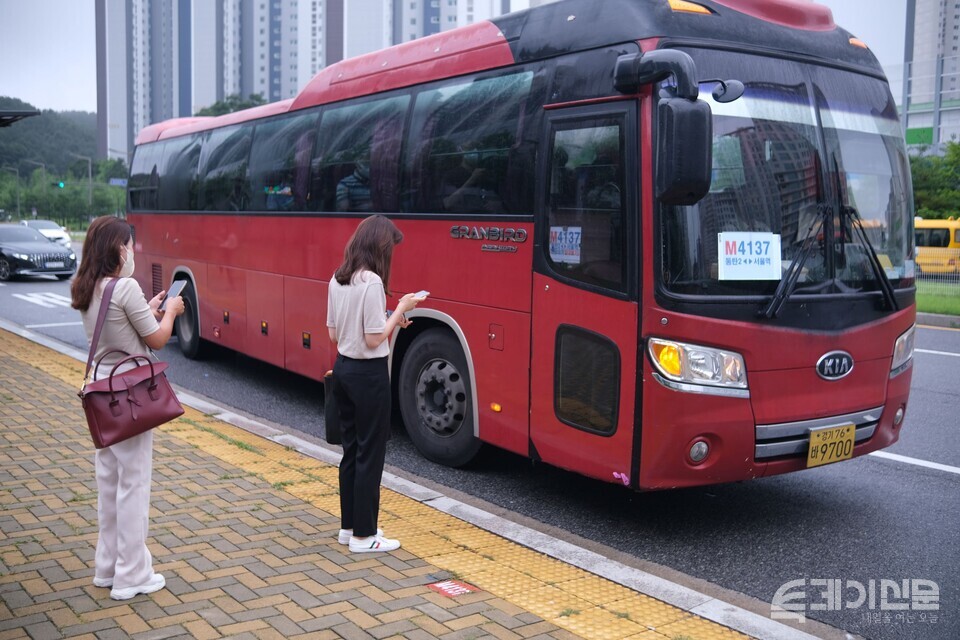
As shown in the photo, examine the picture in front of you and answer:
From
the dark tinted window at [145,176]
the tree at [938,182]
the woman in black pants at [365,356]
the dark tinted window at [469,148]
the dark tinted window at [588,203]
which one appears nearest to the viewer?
the woman in black pants at [365,356]

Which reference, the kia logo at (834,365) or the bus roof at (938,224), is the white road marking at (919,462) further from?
the bus roof at (938,224)

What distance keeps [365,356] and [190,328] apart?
8152 millimetres

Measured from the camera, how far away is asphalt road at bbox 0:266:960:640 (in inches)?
197

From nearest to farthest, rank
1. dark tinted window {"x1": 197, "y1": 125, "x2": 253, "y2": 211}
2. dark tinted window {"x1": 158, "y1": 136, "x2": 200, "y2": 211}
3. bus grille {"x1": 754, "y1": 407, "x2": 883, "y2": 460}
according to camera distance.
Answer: bus grille {"x1": 754, "y1": 407, "x2": 883, "y2": 460} → dark tinted window {"x1": 197, "y1": 125, "x2": 253, "y2": 211} → dark tinted window {"x1": 158, "y1": 136, "x2": 200, "y2": 211}

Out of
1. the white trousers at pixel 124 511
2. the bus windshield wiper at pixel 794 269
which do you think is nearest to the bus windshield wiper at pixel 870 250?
the bus windshield wiper at pixel 794 269

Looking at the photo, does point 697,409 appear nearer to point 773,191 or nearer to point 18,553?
point 773,191

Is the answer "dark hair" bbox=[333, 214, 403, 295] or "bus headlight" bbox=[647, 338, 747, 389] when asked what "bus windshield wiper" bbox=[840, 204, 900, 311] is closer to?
"bus headlight" bbox=[647, 338, 747, 389]

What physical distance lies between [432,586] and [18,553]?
7.01 feet

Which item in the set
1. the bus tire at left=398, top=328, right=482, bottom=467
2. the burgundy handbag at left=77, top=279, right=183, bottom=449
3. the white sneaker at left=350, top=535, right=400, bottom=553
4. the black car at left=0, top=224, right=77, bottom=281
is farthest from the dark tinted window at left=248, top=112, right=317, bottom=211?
the black car at left=0, top=224, right=77, bottom=281

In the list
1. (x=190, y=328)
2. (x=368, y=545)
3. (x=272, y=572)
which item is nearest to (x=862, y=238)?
(x=368, y=545)

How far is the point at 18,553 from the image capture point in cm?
475

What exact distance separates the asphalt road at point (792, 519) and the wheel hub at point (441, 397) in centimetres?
35

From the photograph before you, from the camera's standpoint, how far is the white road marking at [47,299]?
61.8 feet

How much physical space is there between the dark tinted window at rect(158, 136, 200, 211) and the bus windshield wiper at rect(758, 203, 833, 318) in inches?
333
